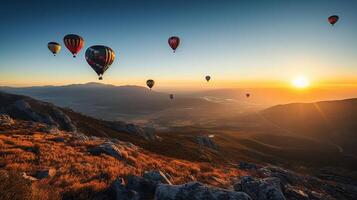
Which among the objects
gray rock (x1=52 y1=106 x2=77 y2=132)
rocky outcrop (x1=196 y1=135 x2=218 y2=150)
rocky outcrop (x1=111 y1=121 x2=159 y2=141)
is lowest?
rocky outcrop (x1=196 y1=135 x2=218 y2=150)

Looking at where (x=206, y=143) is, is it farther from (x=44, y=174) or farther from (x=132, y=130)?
(x=44, y=174)

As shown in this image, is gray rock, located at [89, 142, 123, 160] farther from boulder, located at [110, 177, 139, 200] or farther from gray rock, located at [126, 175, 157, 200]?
boulder, located at [110, 177, 139, 200]

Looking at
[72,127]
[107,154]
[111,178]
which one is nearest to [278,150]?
[72,127]

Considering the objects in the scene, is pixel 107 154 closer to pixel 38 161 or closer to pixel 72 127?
pixel 38 161

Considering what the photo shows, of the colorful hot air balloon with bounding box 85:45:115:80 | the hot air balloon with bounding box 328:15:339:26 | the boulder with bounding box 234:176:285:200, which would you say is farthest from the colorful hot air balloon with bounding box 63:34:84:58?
the hot air balloon with bounding box 328:15:339:26

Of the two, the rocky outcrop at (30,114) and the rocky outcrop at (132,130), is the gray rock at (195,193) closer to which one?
the rocky outcrop at (30,114)

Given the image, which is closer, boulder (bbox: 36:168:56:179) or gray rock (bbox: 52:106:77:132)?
boulder (bbox: 36:168:56:179)

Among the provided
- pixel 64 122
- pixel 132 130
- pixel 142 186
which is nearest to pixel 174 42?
pixel 132 130
